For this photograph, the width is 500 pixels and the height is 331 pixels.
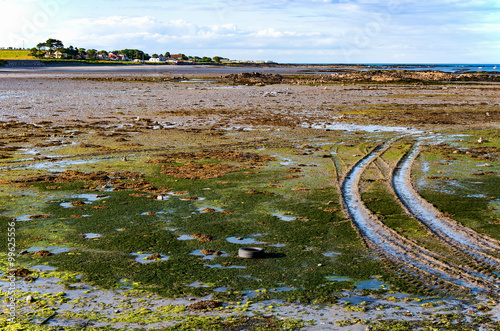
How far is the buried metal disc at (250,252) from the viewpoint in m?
9.45

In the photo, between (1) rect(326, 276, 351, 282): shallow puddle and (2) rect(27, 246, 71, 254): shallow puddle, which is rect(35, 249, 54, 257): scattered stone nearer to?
(2) rect(27, 246, 71, 254): shallow puddle

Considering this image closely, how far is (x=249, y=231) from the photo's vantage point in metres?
11.2

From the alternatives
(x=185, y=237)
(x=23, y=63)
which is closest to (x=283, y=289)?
(x=185, y=237)

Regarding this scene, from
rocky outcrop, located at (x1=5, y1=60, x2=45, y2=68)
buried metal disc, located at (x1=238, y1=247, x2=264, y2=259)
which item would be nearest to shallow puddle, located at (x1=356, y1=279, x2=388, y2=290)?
buried metal disc, located at (x1=238, y1=247, x2=264, y2=259)

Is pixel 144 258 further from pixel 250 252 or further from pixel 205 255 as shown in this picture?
pixel 250 252

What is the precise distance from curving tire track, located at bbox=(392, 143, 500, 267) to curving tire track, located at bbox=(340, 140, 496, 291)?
859mm

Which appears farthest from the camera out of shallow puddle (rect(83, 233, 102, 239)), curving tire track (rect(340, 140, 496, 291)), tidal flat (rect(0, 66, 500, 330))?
shallow puddle (rect(83, 233, 102, 239))

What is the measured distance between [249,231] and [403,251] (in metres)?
3.34

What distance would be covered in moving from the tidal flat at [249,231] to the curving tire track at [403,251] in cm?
5

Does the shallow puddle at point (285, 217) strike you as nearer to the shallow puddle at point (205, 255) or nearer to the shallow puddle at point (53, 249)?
the shallow puddle at point (205, 255)

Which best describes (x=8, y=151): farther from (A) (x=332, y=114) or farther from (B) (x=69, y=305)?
(A) (x=332, y=114)

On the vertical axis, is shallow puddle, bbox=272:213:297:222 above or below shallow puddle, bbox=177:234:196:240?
above

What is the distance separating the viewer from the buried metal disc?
9.45 m

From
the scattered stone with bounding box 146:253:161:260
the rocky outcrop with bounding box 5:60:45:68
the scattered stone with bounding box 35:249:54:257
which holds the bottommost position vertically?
the scattered stone with bounding box 35:249:54:257
